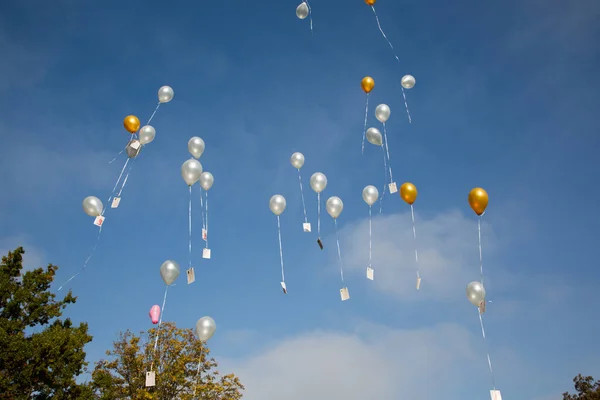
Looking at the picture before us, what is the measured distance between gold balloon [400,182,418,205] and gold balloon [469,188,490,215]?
4.57ft

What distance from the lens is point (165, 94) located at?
9.98 meters

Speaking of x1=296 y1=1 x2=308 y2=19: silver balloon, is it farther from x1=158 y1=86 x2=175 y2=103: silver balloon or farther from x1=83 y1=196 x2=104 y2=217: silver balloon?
x1=83 y1=196 x2=104 y2=217: silver balloon

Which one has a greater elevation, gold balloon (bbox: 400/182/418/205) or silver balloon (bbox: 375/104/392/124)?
silver balloon (bbox: 375/104/392/124)

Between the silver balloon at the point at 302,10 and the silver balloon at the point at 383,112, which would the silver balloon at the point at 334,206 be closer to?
the silver balloon at the point at 383,112

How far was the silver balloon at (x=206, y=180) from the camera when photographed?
9774 millimetres

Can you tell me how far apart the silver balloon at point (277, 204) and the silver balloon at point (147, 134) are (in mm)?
3035

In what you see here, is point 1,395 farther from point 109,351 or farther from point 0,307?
point 109,351

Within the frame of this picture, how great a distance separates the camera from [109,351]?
16.1 m

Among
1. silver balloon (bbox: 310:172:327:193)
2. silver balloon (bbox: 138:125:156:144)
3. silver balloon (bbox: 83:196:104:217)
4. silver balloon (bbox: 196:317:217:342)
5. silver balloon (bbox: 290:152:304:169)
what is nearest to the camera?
silver balloon (bbox: 196:317:217:342)

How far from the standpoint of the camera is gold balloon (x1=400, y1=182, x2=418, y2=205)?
29.5 ft

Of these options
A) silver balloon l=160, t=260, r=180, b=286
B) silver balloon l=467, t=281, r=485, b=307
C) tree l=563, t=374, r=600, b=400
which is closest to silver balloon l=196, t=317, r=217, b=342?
silver balloon l=160, t=260, r=180, b=286

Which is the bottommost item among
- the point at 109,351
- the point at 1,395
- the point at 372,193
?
the point at 1,395

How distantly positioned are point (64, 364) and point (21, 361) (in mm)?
1044

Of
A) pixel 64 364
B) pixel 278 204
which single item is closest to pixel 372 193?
pixel 278 204
